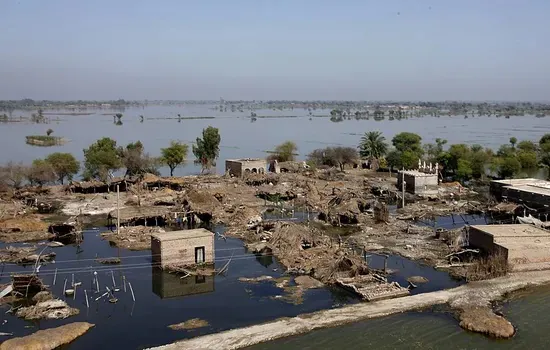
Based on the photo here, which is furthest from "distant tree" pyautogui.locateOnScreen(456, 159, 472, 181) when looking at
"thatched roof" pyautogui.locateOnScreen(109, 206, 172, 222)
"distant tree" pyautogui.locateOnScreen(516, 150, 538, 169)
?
"thatched roof" pyautogui.locateOnScreen(109, 206, 172, 222)

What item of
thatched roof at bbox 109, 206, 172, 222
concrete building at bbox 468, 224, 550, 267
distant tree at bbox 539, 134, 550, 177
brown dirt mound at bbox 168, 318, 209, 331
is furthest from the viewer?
distant tree at bbox 539, 134, 550, 177

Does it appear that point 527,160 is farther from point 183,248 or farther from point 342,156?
point 183,248

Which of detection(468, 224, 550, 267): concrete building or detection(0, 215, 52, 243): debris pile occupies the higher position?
detection(468, 224, 550, 267): concrete building

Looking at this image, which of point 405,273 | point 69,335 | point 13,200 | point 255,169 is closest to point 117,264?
point 69,335

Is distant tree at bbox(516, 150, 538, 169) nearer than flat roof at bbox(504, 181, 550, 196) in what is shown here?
No

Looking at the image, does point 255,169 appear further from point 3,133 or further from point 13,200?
point 3,133

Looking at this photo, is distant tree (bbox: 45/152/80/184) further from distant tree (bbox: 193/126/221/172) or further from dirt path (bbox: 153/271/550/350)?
dirt path (bbox: 153/271/550/350)
